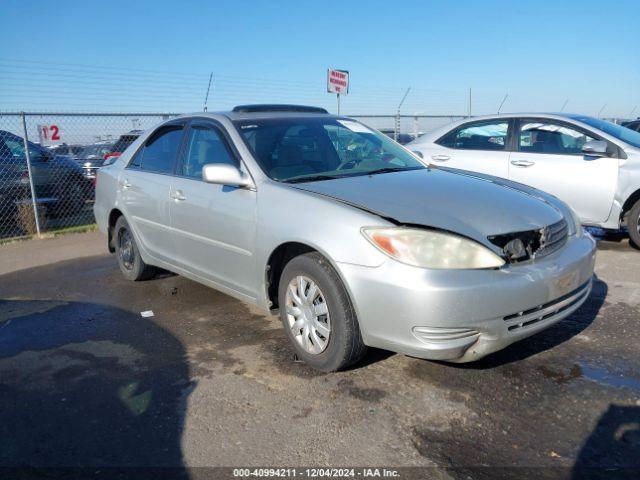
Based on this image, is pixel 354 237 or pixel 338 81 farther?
pixel 338 81

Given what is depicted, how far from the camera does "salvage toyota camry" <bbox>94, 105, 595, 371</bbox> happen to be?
2.93 m

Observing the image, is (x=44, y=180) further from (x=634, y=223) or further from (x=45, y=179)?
(x=634, y=223)

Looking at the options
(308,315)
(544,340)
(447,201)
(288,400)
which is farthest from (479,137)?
(288,400)

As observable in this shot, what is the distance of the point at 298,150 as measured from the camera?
166 inches

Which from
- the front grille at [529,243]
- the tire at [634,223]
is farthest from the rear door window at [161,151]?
the tire at [634,223]

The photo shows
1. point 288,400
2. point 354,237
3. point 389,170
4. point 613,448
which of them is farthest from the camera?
point 389,170

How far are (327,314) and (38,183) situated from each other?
756cm

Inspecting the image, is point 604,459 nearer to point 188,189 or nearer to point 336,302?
point 336,302

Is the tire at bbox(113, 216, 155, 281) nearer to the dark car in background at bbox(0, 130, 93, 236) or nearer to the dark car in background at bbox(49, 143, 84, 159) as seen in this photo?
the dark car in background at bbox(0, 130, 93, 236)

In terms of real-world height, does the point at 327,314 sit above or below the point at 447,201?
below

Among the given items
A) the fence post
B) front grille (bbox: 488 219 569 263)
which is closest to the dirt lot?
front grille (bbox: 488 219 569 263)

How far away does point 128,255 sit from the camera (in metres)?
5.71

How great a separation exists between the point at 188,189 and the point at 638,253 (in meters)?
4.85

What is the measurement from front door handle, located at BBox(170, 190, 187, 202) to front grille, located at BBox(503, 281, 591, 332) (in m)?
2.63
